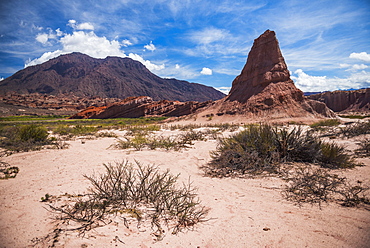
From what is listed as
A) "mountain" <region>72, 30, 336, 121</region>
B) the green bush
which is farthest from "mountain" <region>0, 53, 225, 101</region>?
the green bush

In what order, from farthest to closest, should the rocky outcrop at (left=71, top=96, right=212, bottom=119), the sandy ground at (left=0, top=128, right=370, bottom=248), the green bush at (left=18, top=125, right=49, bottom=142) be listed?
the rocky outcrop at (left=71, top=96, right=212, bottom=119)
the green bush at (left=18, top=125, right=49, bottom=142)
the sandy ground at (left=0, top=128, right=370, bottom=248)

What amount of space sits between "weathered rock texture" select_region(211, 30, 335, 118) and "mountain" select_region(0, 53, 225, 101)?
109 metres

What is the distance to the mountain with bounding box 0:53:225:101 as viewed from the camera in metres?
124

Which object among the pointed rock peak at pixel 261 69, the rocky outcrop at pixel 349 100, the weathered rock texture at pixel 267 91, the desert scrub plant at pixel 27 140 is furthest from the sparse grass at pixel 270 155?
the rocky outcrop at pixel 349 100

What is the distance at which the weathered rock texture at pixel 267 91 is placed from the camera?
71.6 ft

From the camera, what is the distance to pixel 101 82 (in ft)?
444

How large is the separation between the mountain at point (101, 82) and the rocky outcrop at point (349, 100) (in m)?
99.8

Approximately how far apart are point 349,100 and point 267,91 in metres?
41.9

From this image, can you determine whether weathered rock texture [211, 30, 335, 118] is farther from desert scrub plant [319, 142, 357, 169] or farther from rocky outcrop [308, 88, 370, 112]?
rocky outcrop [308, 88, 370, 112]

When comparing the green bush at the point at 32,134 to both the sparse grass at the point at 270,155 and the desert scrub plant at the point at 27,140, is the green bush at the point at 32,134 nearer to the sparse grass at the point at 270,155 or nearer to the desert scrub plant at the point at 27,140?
the desert scrub plant at the point at 27,140

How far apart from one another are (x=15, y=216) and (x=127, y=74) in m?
172

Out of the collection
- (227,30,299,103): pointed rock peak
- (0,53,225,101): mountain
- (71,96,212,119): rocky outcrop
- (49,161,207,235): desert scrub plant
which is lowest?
(49,161,207,235): desert scrub plant

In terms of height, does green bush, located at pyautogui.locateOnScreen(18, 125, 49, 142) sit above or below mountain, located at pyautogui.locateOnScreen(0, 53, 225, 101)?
below

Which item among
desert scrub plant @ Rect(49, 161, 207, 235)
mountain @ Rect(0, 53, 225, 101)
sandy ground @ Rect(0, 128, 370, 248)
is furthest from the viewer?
mountain @ Rect(0, 53, 225, 101)
